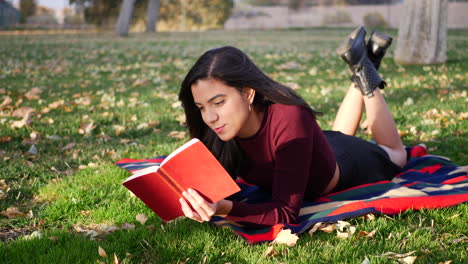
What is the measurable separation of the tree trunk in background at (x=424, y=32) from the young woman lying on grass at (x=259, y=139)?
24.7 feet

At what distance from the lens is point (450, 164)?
3.65 meters

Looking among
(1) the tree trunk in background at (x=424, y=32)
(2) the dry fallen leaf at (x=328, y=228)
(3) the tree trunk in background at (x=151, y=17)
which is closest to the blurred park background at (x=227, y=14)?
(3) the tree trunk in background at (x=151, y=17)

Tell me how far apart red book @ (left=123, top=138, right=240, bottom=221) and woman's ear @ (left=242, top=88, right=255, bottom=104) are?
55 centimetres

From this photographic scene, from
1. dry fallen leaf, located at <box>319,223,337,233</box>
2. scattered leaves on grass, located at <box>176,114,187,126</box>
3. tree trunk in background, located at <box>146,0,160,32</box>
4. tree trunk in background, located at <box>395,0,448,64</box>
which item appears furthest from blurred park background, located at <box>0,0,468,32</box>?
dry fallen leaf, located at <box>319,223,337,233</box>

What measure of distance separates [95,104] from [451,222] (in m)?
5.05

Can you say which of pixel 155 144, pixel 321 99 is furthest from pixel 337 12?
pixel 155 144

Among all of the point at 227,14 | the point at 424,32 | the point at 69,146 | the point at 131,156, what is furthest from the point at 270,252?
the point at 227,14

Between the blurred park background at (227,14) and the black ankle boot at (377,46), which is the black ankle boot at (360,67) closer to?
the black ankle boot at (377,46)

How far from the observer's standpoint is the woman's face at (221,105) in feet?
7.61

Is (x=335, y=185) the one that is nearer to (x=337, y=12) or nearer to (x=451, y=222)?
(x=451, y=222)

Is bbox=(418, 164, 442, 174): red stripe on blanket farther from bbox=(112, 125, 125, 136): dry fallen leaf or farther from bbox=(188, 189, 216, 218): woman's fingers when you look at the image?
bbox=(112, 125, 125, 136): dry fallen leaf

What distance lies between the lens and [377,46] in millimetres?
4039

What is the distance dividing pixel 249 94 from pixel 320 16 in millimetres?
40035

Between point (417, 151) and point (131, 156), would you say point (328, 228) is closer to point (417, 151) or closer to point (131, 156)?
point (417, 151)
